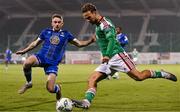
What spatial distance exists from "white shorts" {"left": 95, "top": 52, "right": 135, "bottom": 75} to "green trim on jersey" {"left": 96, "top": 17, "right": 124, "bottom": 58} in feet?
0.40

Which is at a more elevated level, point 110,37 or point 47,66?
point 110,37

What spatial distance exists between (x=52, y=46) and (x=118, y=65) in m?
1.97

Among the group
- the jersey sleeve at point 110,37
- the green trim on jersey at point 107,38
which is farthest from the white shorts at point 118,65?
the jersey sleeve at point 110,37

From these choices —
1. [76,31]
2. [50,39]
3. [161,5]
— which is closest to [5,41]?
[76,31]

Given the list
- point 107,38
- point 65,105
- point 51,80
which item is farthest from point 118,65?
point 51,80

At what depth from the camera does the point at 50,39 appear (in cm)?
1040

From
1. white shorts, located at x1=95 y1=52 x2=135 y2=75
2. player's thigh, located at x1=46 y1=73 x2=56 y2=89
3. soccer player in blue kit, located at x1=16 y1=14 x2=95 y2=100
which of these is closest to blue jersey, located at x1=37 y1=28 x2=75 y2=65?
soccer player in blue kit, located at x1=16 y1=14 x2=95 y2=100

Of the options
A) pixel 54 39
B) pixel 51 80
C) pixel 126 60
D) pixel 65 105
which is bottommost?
pixel 65 105

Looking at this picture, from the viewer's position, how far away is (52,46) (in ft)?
33.9

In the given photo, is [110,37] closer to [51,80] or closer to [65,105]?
[65,105]

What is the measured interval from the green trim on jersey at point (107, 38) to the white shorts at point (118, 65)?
12 cm

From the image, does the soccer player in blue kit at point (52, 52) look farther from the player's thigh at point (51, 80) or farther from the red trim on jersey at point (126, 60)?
the red trim on jersey at point (126, 60)

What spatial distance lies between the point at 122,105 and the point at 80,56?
1825 inches

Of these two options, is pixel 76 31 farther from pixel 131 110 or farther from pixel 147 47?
pixel 131 110
